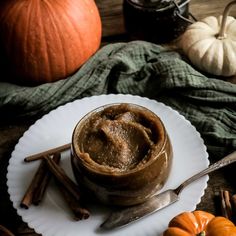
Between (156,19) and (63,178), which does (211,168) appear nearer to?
(63,178)

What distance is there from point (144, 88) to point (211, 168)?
16.5 inches

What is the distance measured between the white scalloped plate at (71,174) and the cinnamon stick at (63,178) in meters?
0.02

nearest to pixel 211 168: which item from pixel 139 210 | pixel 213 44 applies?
pixel 139 210

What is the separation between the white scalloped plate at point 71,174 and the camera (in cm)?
109

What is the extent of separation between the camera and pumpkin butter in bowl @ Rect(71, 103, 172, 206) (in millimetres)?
1061

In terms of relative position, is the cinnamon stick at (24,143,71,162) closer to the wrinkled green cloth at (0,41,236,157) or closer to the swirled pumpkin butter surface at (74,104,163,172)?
the swirled pumpkin butter surface at (74,104,163,172)

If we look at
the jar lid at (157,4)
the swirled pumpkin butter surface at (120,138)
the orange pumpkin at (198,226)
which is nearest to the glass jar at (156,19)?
the jar lid at (157,4)

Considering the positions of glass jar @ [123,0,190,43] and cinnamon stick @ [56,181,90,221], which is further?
glass jar @ [123,0,190,43]

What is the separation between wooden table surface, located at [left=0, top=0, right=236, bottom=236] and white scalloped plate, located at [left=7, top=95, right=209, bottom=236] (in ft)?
0.28

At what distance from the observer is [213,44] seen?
1.53 metres

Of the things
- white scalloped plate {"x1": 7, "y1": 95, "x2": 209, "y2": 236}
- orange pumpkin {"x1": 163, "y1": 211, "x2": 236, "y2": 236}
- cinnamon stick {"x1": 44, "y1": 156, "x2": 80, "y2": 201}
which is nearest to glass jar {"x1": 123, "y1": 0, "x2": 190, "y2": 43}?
white scalloped plate {"x1": 7, "y1": 95, "x2": 209, "y2": 236}

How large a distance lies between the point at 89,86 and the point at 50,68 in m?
0.13

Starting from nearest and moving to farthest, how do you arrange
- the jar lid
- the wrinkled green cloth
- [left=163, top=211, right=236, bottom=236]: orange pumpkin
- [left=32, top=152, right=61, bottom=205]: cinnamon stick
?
[left=163, top=211, right=236, bottom=236]: orange pumpkin < [left=32, top=152, right=61, bottom=205]: cinnamon stick < the wrinkled green cloth < the jar lid

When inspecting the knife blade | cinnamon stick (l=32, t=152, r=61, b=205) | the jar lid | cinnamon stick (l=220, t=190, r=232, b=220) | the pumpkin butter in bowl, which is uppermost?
the jar lid
